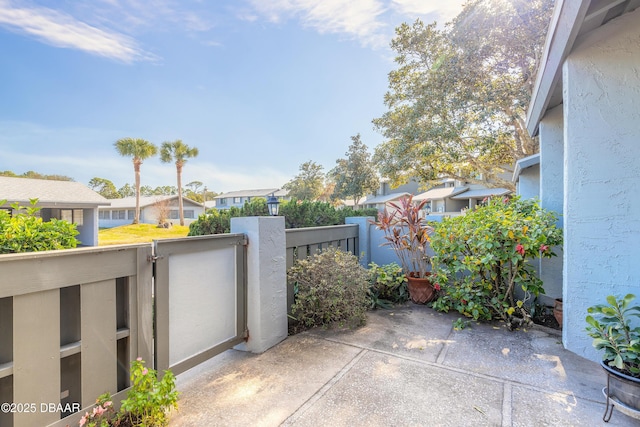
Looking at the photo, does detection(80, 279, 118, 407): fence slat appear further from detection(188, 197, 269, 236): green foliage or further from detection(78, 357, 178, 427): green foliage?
detection(188, 197, 269, 236): green foliage

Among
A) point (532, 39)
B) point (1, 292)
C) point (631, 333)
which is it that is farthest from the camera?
point (532, 39)

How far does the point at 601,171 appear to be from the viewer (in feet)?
9.18

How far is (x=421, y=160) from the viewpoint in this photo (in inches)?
492

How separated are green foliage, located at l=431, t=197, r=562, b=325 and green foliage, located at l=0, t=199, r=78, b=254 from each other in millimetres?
3881

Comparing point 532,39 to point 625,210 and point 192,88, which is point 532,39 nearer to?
point 625,210

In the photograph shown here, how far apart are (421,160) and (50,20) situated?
1168 centimetres

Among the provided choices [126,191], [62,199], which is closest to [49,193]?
[62,199]

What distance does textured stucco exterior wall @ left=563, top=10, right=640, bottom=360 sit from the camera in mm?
2676

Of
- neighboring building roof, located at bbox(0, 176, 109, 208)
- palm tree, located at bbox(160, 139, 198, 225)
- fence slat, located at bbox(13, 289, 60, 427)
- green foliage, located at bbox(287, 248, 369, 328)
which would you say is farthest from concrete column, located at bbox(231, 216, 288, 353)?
palm tree, located at bbox(160, 139, 198, 225)

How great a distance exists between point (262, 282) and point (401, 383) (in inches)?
60.8

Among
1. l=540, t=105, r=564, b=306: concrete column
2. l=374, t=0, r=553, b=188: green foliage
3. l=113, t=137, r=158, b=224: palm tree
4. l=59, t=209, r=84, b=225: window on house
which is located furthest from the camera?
l=113, t=137, r=158, b=224: palm tree

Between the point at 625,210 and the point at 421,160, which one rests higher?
the point at 421,160

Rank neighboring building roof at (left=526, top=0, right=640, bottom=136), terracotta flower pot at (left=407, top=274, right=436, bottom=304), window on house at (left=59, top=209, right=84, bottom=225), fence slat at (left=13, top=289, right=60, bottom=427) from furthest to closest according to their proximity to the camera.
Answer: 1. window on house at (left=59, top=209, right=84, bottom=225)
2. terracotta flower pot at (left=407, top=274, right=436, bottom=304)
3. neighboring building roof at (left=526, top=0, right=640, bottom=136)
4. fence slat at (left=13, top=289, right=60, bottom=427)

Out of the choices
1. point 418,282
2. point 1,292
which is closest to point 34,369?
point 1,292
